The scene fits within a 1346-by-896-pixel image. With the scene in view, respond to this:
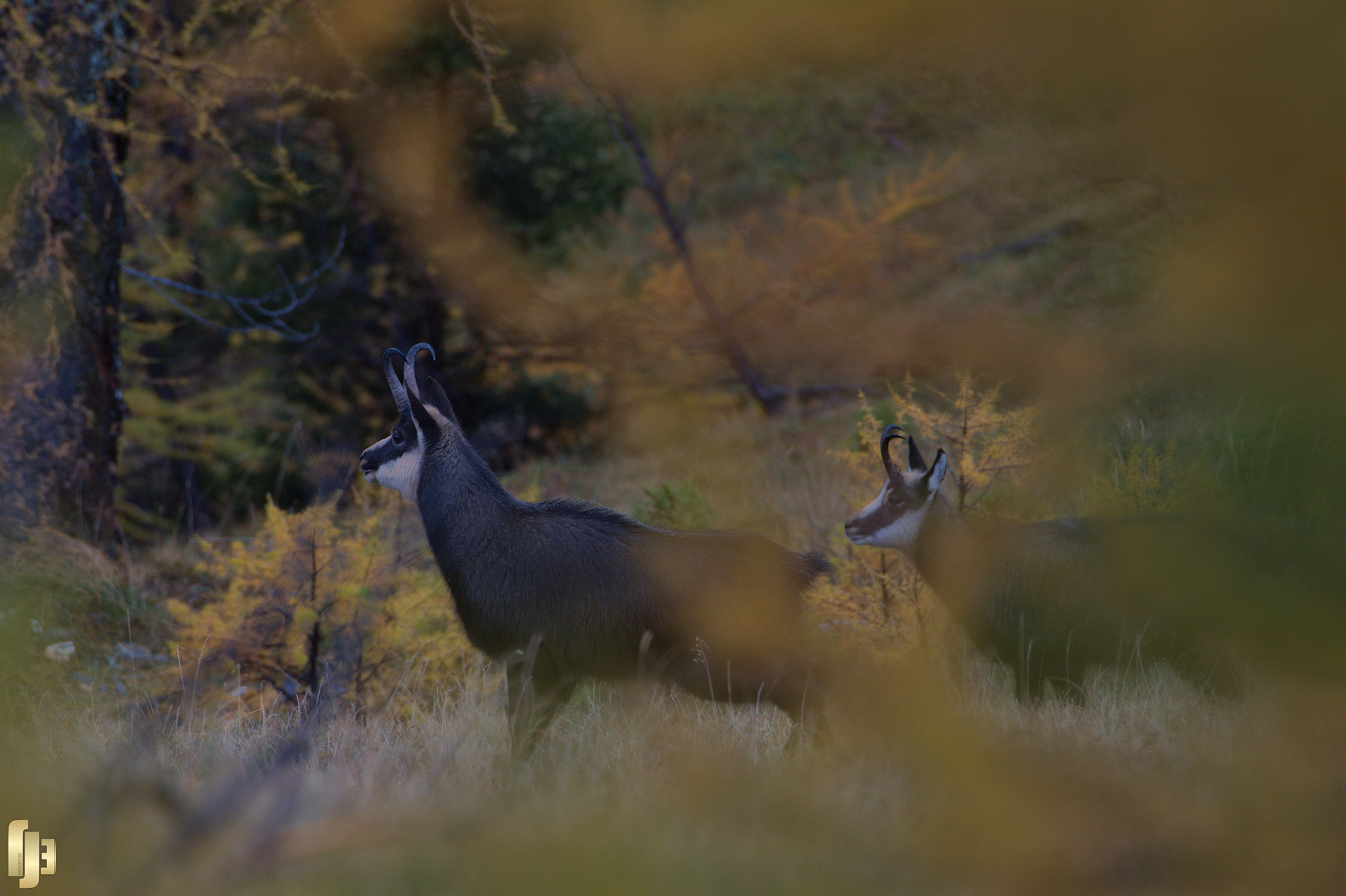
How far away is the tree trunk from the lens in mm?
7250

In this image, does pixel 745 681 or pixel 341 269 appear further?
pixel 341 269

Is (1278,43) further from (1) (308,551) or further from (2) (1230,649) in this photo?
(1) (308,551)

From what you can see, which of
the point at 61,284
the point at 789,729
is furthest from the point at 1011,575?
the point at 61,284

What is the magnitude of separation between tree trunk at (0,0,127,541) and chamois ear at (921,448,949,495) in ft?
18.4

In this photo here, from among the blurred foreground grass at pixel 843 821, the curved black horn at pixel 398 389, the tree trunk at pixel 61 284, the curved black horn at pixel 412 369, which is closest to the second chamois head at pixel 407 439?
the curved black horn at pixel 398 389

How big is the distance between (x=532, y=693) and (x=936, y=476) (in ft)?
7.04

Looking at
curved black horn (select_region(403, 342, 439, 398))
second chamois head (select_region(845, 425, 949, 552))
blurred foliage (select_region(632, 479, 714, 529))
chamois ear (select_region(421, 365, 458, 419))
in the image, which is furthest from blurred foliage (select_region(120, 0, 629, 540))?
second chamois head (select_region(845, 425, 949, 552))

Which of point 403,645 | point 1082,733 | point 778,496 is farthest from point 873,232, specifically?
point 1082,733

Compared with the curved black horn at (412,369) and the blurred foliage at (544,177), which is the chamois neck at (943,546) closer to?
the curved black horn at (412,369)

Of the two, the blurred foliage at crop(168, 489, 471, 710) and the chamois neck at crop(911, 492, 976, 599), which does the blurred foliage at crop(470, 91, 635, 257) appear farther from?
the chamois neck at crop(911, 492, 976, 599)

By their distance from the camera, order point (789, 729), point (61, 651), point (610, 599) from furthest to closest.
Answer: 1. point (61, 651)
2. point (789, 729)
3. point (610, 599)

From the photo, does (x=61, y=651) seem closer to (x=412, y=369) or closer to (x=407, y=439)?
(x=407, y=439)

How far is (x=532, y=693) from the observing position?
4.49m

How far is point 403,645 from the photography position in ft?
20.1
